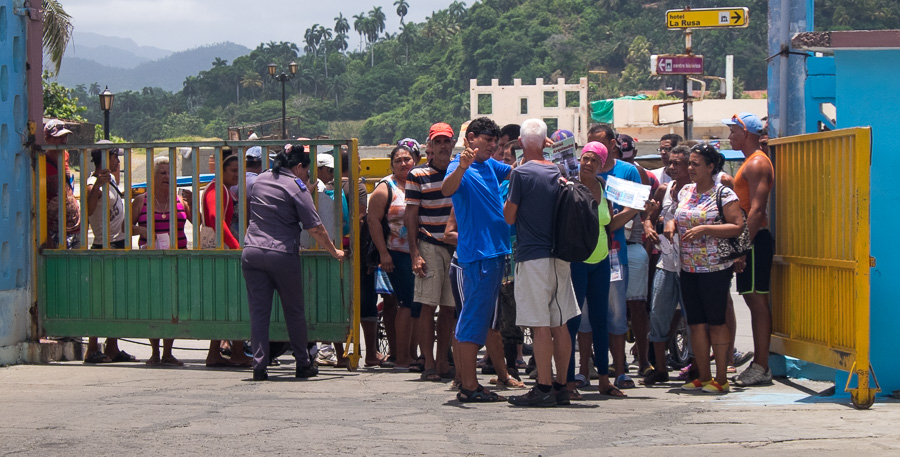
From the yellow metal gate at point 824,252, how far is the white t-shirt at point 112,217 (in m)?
5.38

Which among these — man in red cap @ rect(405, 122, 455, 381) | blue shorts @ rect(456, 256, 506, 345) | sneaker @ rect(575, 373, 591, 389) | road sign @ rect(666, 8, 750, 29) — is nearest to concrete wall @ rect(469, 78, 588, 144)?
road sign @ rect(666, 8, 750, 29)

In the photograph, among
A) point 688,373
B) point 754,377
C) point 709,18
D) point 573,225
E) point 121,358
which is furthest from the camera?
point 709,18

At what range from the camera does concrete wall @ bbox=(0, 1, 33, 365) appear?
860 centimetres

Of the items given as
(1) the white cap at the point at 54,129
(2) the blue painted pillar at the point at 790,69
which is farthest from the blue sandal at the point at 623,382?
(1) the white cap at the point at 54,129

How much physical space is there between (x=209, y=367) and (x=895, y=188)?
5462 millimetres

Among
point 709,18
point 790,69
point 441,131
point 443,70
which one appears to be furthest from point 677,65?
point 443,70

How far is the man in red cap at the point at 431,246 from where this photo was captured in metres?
7.95

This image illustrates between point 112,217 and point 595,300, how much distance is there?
14.1 ft

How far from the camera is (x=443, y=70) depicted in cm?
17288

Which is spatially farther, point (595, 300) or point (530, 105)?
point (530, 105)

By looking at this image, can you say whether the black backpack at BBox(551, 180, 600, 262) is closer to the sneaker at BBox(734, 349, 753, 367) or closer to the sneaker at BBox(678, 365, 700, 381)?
the sneaker at BBox(678, 365, 700, 381)

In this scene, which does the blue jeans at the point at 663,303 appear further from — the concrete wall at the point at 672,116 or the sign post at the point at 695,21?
the concrete wall at the point at 672,116

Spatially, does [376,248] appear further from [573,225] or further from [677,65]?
[677,65]

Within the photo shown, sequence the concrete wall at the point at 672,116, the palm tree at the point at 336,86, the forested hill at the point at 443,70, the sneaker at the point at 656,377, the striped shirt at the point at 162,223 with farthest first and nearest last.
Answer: the palm tree at the point at 336,86 → the forested hill at the point at 443,70 → the concrete wall at the point at 672,116 → the striped shirt at the point at 162,223 → the sneaker at the point at 656,377
